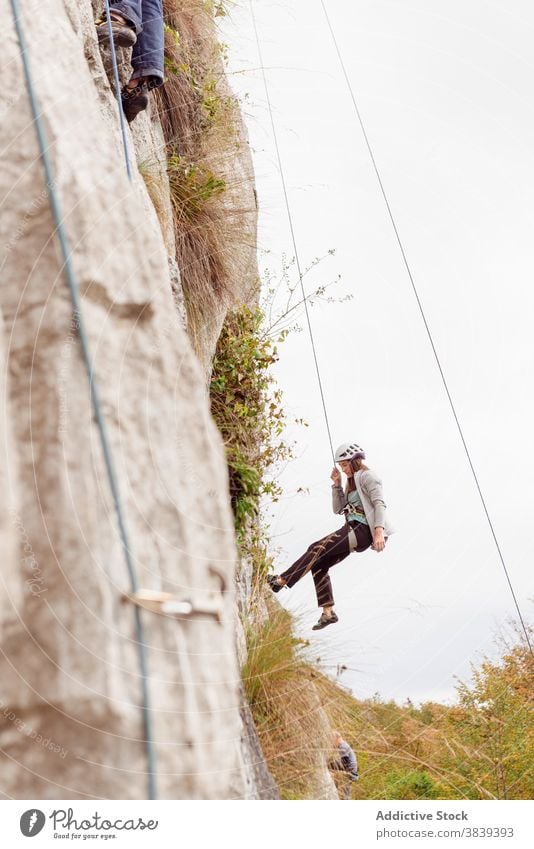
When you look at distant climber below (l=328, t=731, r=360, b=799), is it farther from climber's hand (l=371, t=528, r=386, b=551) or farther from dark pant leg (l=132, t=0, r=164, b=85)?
dark pant leg (l=132, t=0, r=164, b=85)

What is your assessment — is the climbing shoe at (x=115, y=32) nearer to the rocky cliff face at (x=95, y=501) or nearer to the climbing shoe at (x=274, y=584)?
the rocky cliff face at (x=95, y=501)

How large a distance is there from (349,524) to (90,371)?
108 inches

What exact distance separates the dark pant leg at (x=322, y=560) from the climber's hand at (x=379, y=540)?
0.20 m

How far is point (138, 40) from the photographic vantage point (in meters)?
3.45

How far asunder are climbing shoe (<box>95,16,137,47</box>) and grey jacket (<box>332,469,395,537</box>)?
263cm

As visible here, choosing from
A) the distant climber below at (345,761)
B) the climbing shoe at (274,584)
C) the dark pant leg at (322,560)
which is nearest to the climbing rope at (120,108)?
the climbing shoe at (274,584)

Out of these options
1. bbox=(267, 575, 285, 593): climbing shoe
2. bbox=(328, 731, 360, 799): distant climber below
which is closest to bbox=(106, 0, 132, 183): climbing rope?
bbox=(267, 575, 285, 593): climbing shoe

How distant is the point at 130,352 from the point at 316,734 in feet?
6.12

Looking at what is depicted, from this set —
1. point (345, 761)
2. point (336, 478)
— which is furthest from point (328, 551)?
point (345, 761)

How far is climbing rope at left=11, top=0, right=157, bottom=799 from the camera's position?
141 cm

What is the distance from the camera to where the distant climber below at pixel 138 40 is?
320cm
